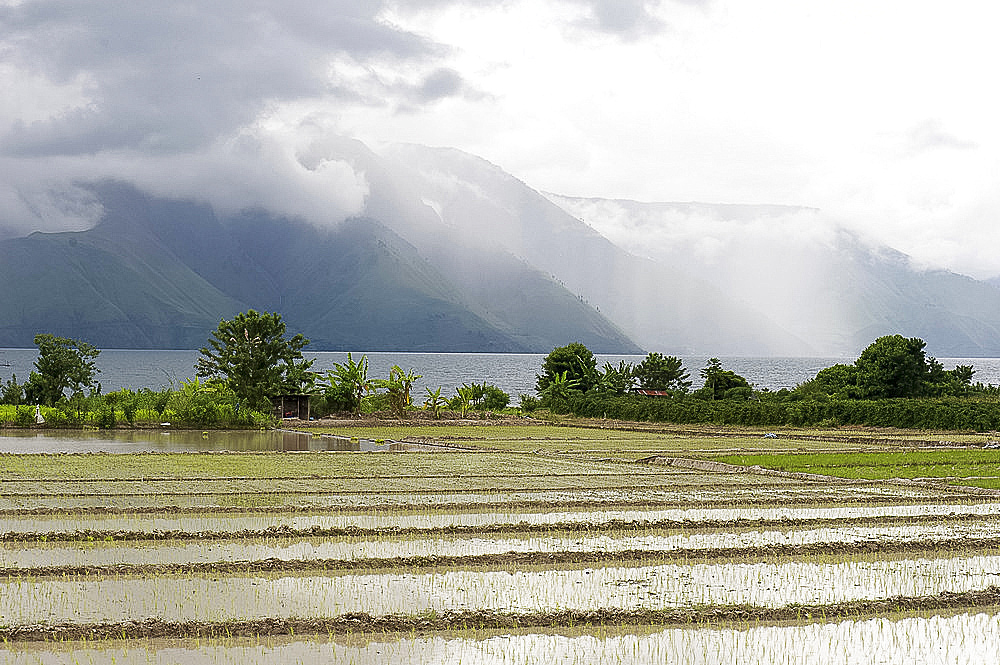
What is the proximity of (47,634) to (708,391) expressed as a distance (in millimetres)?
47385

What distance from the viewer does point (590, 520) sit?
13.8 meters

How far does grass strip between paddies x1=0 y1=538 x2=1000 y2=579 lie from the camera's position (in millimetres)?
9836

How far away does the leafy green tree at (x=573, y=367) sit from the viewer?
55.1 meters

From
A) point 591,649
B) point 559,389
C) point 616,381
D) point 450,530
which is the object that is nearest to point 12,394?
point 559,389

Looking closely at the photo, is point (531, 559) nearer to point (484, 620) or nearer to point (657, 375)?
point (484, 620)

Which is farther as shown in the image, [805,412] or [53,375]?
[53,375]

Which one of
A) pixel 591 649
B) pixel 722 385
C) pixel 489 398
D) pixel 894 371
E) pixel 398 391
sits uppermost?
pixel 894 371

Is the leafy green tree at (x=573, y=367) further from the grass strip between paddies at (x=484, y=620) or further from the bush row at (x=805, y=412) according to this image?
the grass strip between paddies at (x=484, y=620)

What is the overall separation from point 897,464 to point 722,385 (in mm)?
30879

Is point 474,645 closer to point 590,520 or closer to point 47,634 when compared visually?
point 47,634

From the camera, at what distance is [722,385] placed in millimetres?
53812

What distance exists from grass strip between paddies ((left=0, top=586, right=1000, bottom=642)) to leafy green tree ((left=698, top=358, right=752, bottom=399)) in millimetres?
43114

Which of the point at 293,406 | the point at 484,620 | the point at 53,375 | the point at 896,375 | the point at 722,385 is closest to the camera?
the point at 484,620

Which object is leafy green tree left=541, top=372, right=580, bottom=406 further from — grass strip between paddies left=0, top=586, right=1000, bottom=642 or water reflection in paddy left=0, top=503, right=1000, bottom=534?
grass strip between paddies left=0, top=586, right=1000, bottom=642
